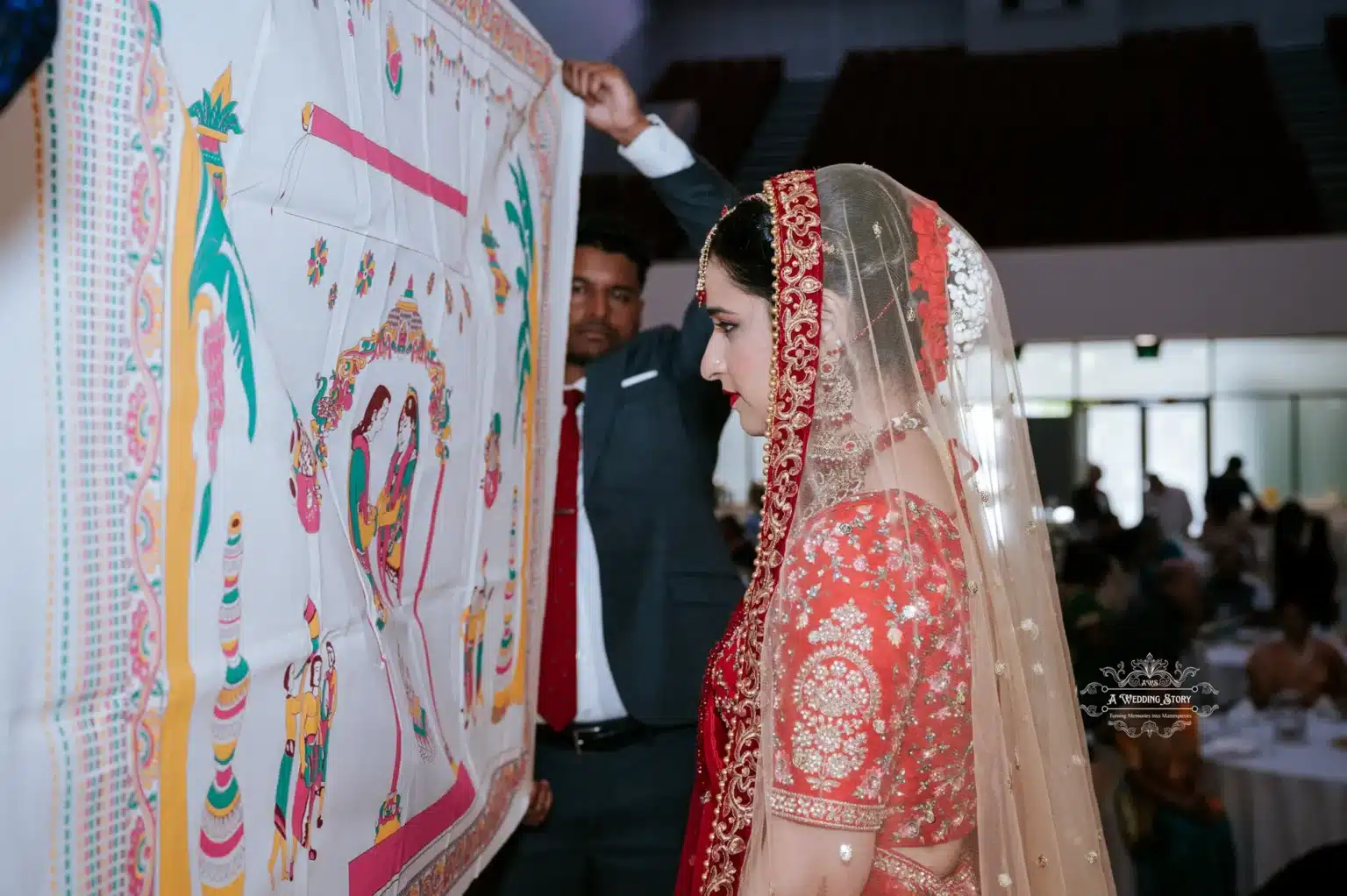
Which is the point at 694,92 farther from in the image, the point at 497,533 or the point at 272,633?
the point at 272,633

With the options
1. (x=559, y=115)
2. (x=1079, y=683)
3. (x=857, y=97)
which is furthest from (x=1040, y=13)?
(x=559, y=115)

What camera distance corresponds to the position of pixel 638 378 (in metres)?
2.10

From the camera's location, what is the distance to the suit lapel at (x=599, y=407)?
6.75 feet

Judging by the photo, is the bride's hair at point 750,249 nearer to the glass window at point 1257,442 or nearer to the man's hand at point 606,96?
the man's hand at point 606,96

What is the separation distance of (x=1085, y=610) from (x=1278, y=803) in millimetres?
629

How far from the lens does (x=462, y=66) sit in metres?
1.34

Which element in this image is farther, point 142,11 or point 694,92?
point 694,92

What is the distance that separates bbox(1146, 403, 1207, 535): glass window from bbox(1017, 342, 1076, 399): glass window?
0.60m

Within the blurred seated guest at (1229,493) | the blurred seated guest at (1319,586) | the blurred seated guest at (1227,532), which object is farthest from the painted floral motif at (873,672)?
the blurred seated guest at (1229,493)

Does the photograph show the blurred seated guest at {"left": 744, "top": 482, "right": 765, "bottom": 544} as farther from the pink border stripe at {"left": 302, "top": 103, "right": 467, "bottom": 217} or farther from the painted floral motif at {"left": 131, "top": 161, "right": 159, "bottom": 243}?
the painted floral motif at {"left": 131, "top": 161, "right": 159, "bottom": 243}

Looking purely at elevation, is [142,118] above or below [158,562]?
above

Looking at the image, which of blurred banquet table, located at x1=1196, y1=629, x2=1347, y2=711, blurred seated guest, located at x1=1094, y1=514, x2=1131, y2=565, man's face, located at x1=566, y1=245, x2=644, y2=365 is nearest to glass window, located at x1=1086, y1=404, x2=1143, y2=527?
blurred seated guest, located at x1=1094, y1=514, x2=1131, y2=565

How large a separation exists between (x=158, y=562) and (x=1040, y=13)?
31.8 ft

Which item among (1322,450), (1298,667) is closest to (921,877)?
(1298,667)
